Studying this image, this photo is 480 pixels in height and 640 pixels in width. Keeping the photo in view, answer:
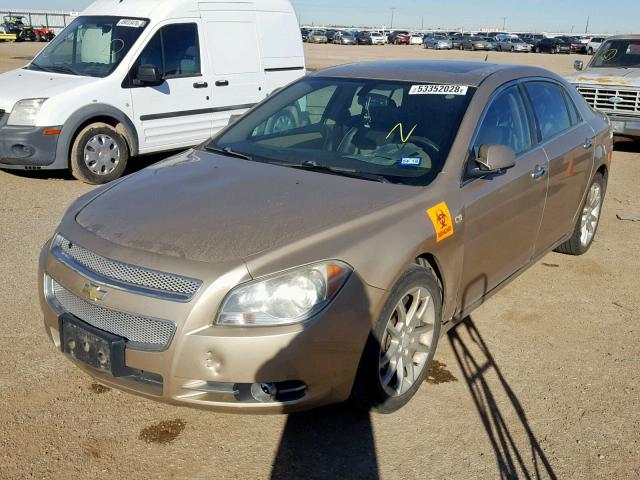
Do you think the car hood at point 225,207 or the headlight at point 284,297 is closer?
the headlight at point 284,297

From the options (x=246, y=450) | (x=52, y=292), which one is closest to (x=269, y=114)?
(x=52, y=292)

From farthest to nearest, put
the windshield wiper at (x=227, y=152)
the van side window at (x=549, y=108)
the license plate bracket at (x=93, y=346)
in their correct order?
1. the van side window at (x=549, y=108)
2. the windshield wiper at (x=227, y=152)
3. the license plate bracket at (x=93, y=346)

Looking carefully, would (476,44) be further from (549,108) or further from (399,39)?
(549,108)

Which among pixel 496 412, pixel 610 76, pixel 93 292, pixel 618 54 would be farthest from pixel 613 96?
pixel 93 292

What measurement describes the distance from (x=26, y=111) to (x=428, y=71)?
199 inches

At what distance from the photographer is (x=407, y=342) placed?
11.1 feet

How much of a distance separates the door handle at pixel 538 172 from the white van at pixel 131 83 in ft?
16.6

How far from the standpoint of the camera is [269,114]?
461cm

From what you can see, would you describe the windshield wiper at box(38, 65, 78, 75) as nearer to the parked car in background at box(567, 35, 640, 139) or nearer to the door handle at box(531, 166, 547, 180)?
the door handle at box(531, 166, 547, 180)

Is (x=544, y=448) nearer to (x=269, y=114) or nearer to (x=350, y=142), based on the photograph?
(x=350, y=142)

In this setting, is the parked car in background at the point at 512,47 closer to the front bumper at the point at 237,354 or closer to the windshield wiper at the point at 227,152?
the windshield wiper at the point at 227,152

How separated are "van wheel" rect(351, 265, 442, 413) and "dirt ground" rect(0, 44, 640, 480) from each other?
15 centimetres

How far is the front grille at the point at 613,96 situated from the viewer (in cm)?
1073

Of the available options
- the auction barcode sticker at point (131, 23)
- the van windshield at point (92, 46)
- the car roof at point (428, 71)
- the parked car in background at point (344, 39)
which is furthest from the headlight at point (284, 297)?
the parked car in background at point (344, 39)
